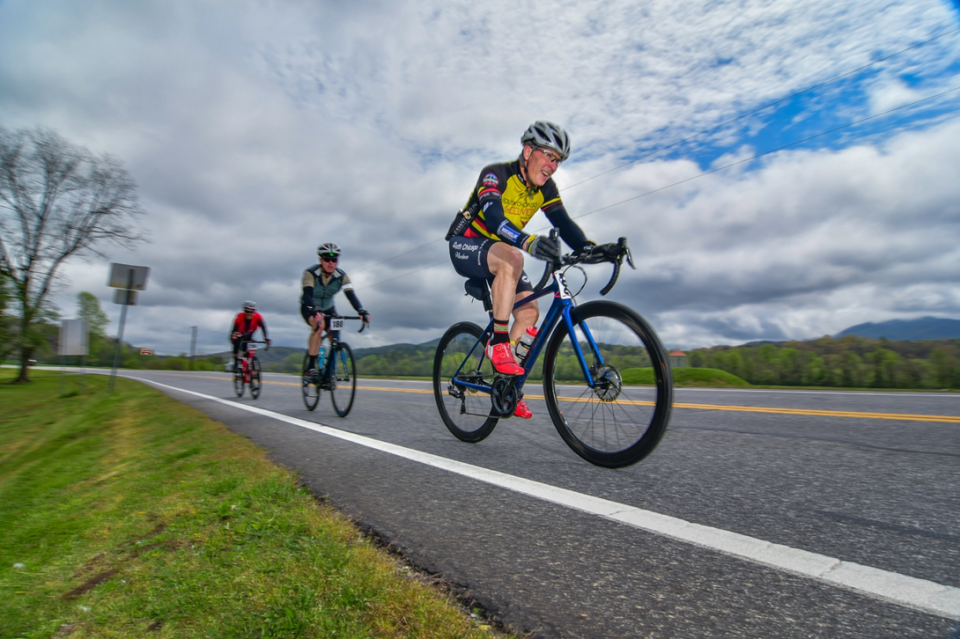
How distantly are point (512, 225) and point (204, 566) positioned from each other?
274cm

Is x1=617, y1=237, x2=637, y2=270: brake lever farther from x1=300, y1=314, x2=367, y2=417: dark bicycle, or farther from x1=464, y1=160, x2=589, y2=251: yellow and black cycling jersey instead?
x1=300, y1=314, x2=367, y2=417: dark bicycle

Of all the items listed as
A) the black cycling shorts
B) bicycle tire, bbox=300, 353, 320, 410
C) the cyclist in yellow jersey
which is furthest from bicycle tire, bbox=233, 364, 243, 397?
the cyclist in yellow jersey

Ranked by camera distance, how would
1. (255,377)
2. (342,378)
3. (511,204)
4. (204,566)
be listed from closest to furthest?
(204,566)
(511,204)
(342,378)
(255,377)

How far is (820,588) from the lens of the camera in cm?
145

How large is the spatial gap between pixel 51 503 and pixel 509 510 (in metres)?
3.52

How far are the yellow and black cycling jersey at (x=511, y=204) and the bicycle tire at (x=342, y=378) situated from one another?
3388 mm

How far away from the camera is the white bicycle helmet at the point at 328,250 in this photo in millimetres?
7625

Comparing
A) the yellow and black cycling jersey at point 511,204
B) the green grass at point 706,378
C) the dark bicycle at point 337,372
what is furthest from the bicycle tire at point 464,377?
the green grass at point 706,378

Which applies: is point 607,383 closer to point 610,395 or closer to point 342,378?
point 610,395

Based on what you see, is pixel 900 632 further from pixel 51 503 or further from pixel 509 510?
pixel 51 503

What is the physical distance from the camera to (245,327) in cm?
1137

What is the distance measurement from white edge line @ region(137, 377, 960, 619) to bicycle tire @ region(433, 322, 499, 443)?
1.39m

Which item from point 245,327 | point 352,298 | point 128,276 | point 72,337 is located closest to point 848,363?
point 352,298

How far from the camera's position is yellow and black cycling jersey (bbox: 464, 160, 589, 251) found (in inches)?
152
